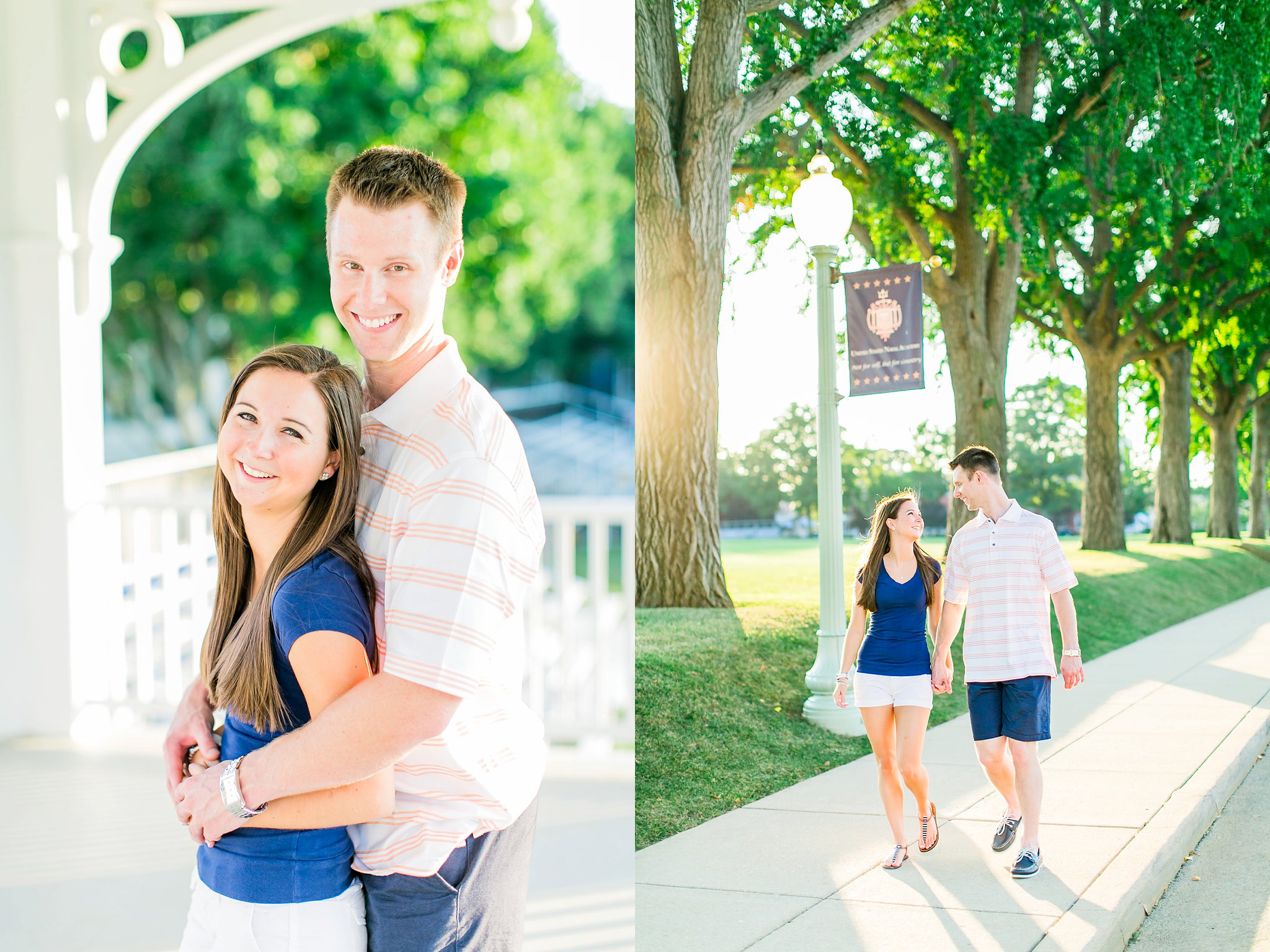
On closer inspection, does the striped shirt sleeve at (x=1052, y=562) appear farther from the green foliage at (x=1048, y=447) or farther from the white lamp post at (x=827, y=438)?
the white lamp post at (x=827, y=438)

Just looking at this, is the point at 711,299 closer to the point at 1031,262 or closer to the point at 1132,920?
the point at 1031,262

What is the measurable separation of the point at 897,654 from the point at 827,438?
77 cm

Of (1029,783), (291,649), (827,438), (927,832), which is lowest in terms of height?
(927,832)

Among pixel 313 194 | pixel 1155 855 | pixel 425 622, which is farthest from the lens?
pixel 313 194

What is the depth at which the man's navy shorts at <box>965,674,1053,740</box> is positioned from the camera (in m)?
3.38

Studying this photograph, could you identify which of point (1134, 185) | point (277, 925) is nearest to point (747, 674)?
point (1134, 185)

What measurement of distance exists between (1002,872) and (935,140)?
2290mm

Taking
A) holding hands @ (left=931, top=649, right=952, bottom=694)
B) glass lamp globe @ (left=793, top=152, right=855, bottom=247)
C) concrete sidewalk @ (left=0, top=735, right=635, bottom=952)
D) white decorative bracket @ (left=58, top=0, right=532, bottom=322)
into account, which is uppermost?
white decorative bracket @ (left=58, top=0, right=532, bottom=322)

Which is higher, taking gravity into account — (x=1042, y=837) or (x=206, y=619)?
(x=206, y=619)

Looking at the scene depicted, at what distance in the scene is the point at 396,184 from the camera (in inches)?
60.5

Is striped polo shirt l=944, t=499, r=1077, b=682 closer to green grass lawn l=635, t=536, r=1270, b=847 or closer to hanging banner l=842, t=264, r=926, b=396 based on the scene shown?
green grass lawn l=635, t=536, r=1270, b=847

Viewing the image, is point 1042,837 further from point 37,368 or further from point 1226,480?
point 37,368

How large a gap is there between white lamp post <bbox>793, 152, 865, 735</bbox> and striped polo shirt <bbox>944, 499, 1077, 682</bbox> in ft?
1.54

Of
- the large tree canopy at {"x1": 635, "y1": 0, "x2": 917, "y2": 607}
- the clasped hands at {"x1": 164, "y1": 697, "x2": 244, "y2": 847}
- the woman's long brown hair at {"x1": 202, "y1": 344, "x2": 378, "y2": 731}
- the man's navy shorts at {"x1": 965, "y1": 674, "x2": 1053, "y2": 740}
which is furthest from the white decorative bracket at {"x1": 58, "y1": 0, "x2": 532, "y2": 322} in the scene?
the clasped hands at {"x1": 164, "y1": 697, "x2": 244, "y2": 847}
